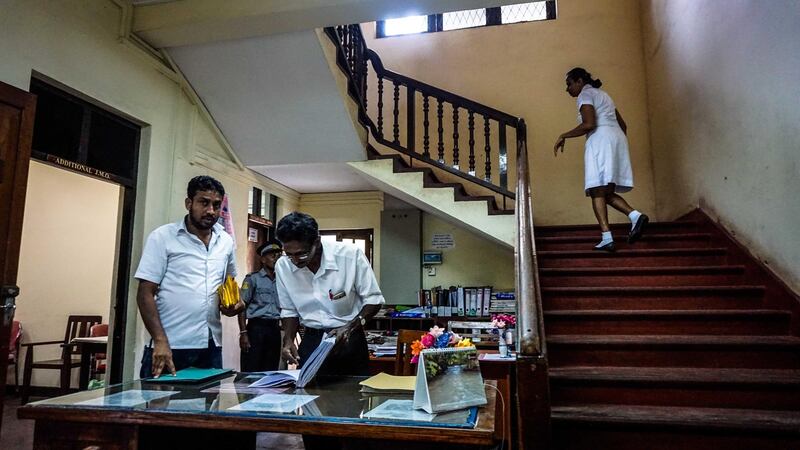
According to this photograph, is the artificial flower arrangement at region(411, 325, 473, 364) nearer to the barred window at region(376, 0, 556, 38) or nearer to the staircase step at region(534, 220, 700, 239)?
the staircase step at region(534, 220, 700, 239)

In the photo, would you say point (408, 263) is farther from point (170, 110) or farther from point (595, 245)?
point (170, 110)

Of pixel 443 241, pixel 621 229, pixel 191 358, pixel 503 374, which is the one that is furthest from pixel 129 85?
pixel 621 229

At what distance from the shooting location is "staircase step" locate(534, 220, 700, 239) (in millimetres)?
3963

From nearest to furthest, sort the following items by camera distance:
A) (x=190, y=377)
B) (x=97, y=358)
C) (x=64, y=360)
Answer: (x=190, y=377) < (x=64, y=360) < (x=97, y=358)

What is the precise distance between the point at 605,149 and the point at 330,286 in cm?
257

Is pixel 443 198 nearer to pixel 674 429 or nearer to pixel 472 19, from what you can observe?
pixel 674 429

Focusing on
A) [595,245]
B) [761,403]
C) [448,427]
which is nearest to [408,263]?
[595,245]

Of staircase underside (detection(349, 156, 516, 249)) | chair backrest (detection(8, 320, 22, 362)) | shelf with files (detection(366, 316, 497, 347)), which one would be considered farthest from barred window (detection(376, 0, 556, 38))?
chair backrest (detection(8, 320, 22, 362))

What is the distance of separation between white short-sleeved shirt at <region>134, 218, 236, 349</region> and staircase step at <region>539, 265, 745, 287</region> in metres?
2.10

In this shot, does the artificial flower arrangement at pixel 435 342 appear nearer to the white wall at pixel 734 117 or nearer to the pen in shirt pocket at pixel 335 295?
the pen in shirt pocket at pixel 335 295

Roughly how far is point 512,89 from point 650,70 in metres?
1.48

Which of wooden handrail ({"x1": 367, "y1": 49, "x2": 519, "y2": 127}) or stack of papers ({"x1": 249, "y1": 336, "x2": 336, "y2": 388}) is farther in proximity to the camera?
wooden handrail ({"x1": 367, "y1": 49, "x2": 519, "y2": 127})

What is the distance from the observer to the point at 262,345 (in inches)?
156

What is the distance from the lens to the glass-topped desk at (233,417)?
116cm
